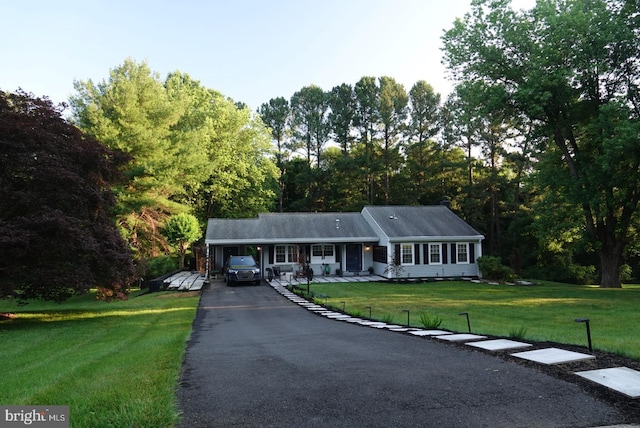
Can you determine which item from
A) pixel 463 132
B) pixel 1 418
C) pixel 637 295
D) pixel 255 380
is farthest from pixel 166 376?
pixel 463 132

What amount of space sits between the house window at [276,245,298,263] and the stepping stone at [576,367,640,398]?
22803 millimetres

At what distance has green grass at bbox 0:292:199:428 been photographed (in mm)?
3939

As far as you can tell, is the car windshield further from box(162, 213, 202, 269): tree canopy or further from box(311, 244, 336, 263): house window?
box(311, 244, 336, 263): house window

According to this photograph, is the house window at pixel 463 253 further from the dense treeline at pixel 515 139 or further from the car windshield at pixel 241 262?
the car windshield at pixel 241 262

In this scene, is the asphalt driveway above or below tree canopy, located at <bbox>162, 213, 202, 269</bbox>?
below

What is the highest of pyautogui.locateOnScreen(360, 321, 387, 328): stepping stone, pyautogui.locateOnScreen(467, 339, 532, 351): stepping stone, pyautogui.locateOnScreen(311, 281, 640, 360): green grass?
pyautogui.locateOnScreen(467, 339, 532, 351): stepping stone

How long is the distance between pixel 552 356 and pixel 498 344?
3.45 ft

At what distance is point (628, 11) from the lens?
60.8ft

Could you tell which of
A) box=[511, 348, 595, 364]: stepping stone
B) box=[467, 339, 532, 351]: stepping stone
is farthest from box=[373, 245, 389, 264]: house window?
box=[511, 348, 595, 364]: stepping stone

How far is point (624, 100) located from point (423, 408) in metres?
21.4

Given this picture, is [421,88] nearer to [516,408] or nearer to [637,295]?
[637,295]

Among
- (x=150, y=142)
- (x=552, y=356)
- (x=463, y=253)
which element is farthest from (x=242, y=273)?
(x=552, y=356)

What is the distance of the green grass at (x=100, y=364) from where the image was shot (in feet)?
12.9

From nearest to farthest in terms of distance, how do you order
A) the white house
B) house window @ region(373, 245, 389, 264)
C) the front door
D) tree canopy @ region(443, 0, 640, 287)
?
tree canopy @ region(443, 0, 640, 287)
the white house
house window @ region(373, 245, 389, 264)
the front door
